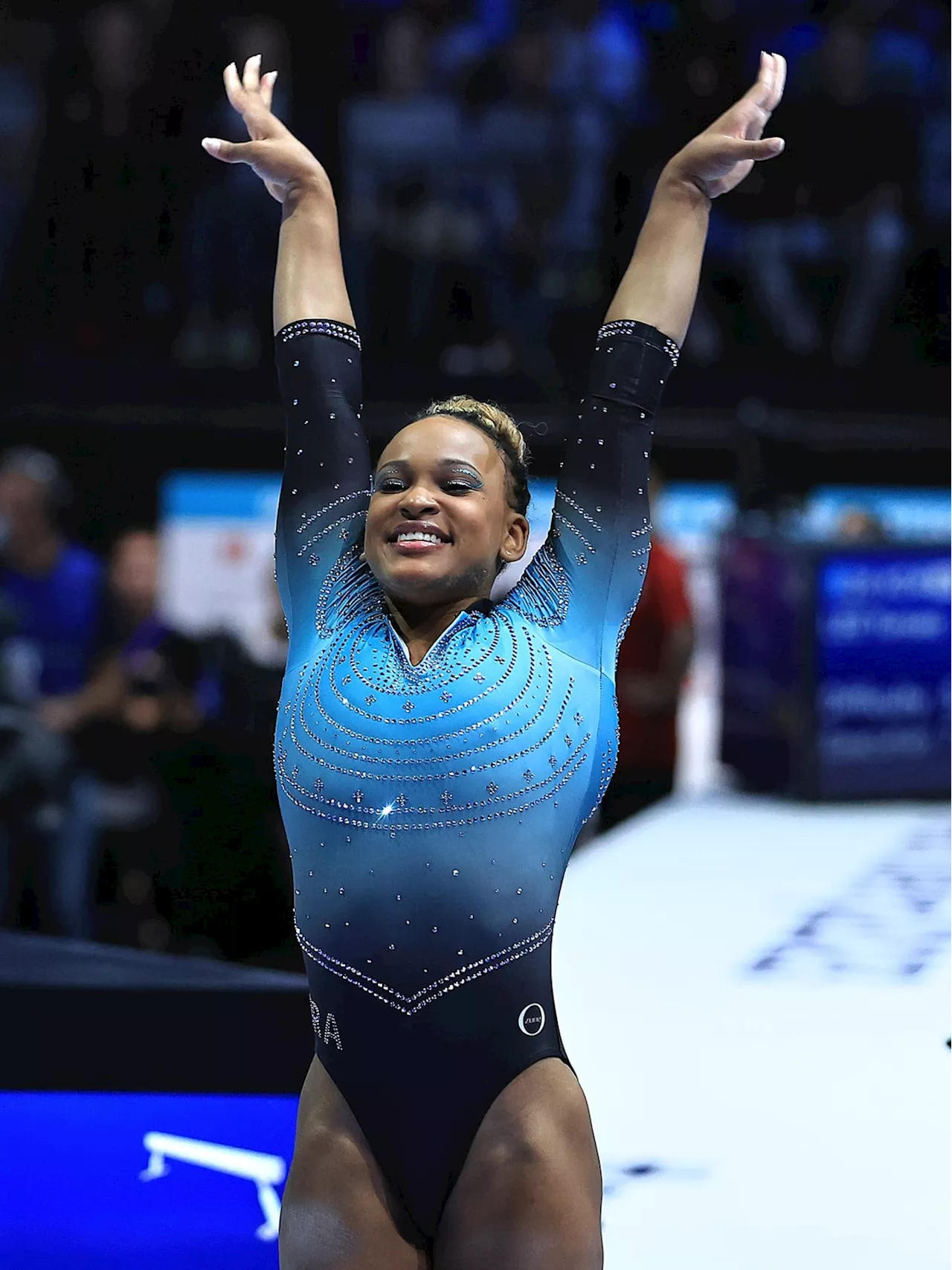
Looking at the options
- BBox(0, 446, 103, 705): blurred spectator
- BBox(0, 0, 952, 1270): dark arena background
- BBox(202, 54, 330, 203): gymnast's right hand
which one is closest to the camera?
BBox(202, 54, 330, 203): gymnast's right hand

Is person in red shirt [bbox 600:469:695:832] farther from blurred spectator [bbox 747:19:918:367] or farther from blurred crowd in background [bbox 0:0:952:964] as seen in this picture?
blurred spectator [bbox 747:19:918:367]

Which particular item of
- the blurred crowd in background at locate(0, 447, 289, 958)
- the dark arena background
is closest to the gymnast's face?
the dark arena background

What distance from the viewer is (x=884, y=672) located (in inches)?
228

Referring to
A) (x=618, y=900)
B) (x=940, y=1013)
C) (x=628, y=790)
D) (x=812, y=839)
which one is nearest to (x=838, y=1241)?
(x=940, y=1013)

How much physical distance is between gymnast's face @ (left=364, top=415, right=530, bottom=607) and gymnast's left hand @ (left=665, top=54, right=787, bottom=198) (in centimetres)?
48

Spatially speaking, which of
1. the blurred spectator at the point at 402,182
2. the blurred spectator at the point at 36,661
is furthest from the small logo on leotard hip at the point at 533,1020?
the blurred spectator at the point at 402,182

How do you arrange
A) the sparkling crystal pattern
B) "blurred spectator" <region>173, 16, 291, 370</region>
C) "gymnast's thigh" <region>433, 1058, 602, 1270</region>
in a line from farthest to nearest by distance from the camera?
"blurred spectator" <region>173, 16, 291, 370</region> → the sparkling crystal pattern → "gymnast's thigh" <region>433, 1058, 602, 1270</region>

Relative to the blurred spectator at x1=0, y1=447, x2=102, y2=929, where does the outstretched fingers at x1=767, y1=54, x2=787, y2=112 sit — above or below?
above

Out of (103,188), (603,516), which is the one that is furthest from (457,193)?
(603,516)

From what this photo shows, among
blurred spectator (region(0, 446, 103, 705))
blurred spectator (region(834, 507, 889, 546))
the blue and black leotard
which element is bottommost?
the blue and black leotard

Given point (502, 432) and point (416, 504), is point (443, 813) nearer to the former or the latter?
point (416, 504)

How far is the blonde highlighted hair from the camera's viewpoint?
208 centimetres

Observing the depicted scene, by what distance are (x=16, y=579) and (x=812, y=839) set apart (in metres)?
2.79

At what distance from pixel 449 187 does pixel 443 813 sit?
21.8 ft
